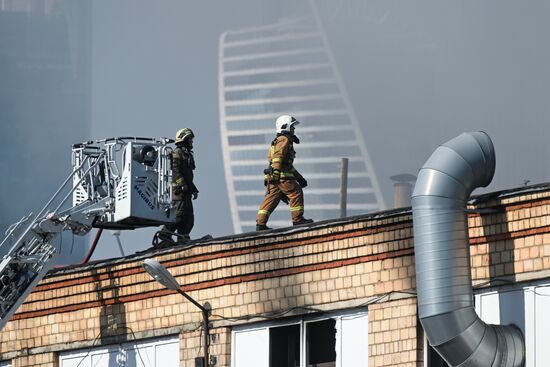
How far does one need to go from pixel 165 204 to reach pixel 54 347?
2.70 m

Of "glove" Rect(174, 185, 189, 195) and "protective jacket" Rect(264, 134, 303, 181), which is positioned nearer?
"protective jacket" Rect(264, 134, 303, 181)

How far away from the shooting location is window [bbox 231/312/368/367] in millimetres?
20031

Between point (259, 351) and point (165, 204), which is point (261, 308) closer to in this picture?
point (259, 351)

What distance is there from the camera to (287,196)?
881 inches

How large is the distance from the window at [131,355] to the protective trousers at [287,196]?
2.08m

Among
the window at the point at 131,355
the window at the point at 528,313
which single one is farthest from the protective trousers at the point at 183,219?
the window at the point at 528,313

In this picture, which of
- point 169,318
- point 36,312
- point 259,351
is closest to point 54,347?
point 36,312

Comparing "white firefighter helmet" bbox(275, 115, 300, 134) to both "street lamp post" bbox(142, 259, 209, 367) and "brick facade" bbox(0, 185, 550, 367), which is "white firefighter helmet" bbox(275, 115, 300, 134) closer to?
"brick facade" bbox(0, 185, 550, 367)

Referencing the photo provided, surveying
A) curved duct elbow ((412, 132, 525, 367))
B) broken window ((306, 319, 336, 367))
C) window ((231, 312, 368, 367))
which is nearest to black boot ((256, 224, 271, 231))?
window ((231, 312, 368, 367))

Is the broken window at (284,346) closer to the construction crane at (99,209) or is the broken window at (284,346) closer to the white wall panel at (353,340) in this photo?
the white wall panel at (353,340)

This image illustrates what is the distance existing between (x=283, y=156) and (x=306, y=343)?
2.82 metres

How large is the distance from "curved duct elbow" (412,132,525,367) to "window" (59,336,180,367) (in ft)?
16.6

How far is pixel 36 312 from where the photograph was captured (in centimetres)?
2417

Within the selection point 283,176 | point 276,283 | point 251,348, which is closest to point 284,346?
point 251,348
